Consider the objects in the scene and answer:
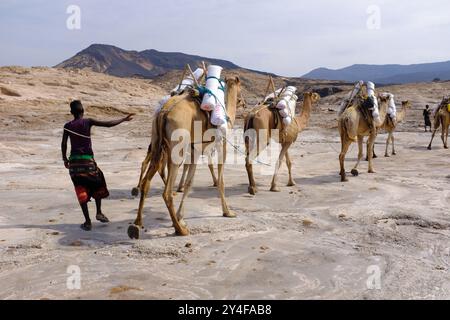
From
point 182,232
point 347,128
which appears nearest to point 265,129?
point 347,128

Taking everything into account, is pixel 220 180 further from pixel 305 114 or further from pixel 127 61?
pixel 127 61

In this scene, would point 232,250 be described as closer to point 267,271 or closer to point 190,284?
point 267,271

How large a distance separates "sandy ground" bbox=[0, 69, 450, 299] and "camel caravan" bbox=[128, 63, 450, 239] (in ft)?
1.58

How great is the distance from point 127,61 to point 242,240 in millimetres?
119106

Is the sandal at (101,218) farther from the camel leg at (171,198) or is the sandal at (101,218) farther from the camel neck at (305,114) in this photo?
the camel neck at (305,114)

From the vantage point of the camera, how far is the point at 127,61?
120m

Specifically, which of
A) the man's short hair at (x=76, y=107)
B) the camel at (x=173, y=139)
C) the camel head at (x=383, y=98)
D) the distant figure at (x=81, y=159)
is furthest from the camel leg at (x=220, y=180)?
Result: the camel head at (x=383, y=98)

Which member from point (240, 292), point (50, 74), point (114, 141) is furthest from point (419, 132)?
point (50, 74)

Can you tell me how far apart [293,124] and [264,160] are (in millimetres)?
4226

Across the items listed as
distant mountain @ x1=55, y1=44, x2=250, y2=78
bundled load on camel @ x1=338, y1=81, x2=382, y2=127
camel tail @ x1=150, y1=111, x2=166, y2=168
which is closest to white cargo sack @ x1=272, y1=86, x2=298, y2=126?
bundled load on camel @ x1=338, y1=81, x2=382, y2=127

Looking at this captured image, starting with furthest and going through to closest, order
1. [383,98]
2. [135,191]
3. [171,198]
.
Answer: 1. [383,98]
2. [135,191]
3. [171,198]

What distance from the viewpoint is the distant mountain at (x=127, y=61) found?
105812mm

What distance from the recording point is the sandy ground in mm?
5023

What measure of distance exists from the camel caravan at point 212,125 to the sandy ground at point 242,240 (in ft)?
1.58
